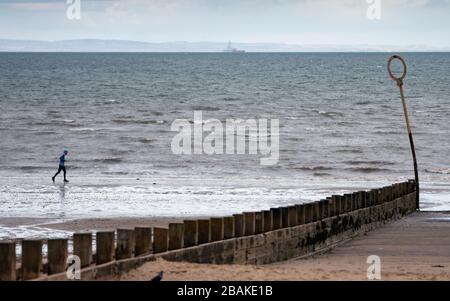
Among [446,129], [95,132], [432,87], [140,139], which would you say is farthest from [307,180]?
[432,87]

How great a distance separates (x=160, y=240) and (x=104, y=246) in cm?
120

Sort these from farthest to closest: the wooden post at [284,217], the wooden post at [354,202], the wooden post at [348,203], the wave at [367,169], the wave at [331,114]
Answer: the wave at [331,114] < the wave at [367,169] < the wooden post at [354,202] < the wooden post at [348,203] < the wooden post at [284,217]

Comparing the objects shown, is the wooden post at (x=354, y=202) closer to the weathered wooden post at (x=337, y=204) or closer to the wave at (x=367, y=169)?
the weathered wooden post at (x=337, y=204)

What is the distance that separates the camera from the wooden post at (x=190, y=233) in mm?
13109

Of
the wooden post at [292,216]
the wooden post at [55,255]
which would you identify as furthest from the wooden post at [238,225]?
the wooden post at [55,255]

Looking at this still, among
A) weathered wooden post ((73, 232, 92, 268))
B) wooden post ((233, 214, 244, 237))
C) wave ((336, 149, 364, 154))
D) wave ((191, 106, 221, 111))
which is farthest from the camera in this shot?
wave ((191, 106, 221, 111))

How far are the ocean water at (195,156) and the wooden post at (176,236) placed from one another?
466 inches

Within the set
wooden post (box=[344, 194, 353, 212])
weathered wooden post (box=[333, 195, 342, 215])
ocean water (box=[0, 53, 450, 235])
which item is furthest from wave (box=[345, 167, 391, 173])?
weathered wooden post (box=[333, 195, 342, 215])

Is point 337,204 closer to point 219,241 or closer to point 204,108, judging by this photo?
point 219,241

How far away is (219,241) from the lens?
13828 mm

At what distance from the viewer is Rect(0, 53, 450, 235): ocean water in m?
28.6

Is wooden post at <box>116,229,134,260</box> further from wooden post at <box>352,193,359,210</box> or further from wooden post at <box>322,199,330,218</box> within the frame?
wooden post at <box>352,193,359,210</box>

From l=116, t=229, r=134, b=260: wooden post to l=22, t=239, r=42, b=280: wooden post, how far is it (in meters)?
1.44
